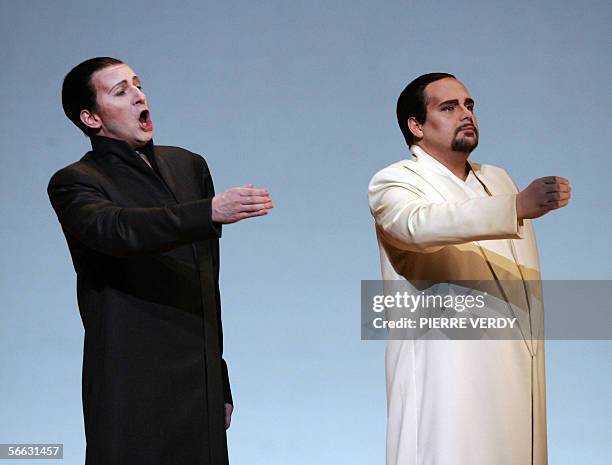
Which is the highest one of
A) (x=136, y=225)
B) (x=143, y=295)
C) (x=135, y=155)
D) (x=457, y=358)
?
(x=135, y=155)

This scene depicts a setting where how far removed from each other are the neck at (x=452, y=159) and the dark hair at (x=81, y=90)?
2.36 ft

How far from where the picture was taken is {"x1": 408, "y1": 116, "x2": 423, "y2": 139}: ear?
2256 millimetres

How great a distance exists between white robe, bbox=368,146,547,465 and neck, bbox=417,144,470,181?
0.10 meters

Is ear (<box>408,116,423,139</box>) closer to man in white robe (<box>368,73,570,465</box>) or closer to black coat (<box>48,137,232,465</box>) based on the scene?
man in white robe (<box>368,73,570,465</box>)

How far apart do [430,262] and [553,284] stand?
1.24 meters

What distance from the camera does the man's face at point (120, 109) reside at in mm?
2043

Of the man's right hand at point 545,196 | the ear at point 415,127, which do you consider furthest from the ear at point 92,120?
the man's right hand at point 545,196

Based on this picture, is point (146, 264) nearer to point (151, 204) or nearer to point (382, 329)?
point (151, 204)

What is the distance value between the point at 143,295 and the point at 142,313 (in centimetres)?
4

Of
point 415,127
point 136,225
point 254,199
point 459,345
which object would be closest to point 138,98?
point 136,225

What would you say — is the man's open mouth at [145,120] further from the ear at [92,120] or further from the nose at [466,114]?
the nose at [466,114]

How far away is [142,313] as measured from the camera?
188 cm

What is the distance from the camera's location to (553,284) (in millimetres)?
3205

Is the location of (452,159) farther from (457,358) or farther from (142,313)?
(142,313)
